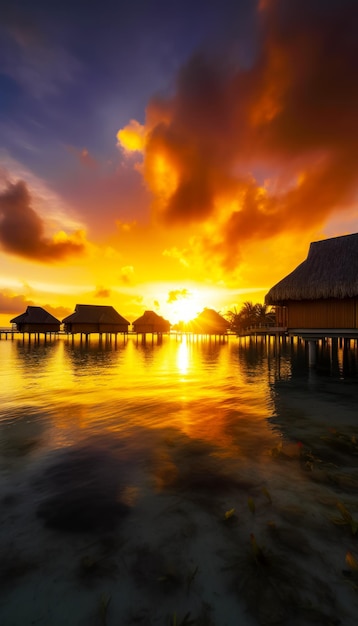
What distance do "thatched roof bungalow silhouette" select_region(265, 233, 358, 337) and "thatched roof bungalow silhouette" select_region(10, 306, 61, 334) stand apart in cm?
4582

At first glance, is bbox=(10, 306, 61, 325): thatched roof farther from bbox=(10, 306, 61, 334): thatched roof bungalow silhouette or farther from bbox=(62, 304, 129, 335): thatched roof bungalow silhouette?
bbox=(62, 304, 129, 335): thatched roof bungalow silhouette

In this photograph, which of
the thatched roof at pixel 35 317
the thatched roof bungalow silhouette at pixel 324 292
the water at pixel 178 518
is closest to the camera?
the water at pixel 178 518

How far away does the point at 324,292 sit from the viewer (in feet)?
53.9

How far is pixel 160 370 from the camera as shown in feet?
63.0

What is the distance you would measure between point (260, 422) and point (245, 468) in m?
3.01

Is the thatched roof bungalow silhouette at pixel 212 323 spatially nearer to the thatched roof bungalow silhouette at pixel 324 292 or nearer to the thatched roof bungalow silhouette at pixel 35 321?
the thatched roof bungalow silhouette at pixel 35 321

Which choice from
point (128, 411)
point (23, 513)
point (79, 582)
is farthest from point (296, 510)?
point (128, 411)

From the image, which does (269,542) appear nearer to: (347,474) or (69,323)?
(347,474)

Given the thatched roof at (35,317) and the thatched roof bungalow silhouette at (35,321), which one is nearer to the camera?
the thatched roof at (35,317)

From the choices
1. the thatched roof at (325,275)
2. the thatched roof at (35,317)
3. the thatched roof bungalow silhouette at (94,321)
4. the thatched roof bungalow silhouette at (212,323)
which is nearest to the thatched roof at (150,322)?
the thatched roof bungalow silhouette at (94,321)

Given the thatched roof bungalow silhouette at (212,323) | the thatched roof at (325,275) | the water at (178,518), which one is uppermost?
A: the thatched roof at (325,275)

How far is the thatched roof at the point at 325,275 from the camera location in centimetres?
1611

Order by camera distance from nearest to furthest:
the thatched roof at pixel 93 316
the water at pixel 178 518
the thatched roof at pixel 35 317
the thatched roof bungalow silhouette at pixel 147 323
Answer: the water at pixel 178 518 < the thatched roof at pixel 93 316 < the thatched roof at pixel 35 317 < the thatched roof bungalow silhouette at pixel 147 323

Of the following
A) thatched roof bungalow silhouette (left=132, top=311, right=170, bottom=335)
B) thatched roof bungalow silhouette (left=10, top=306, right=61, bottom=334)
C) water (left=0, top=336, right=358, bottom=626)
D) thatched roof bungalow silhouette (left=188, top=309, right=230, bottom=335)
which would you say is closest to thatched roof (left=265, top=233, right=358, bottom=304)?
water (left=0, top=336, right=358, bottom=626)
